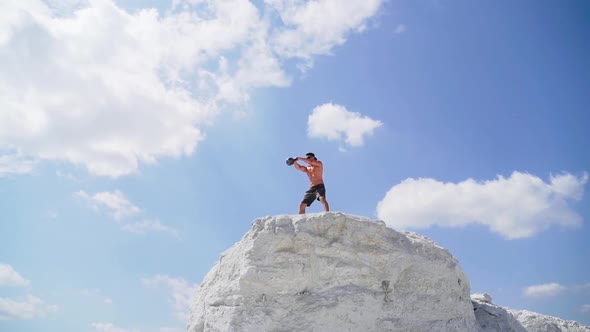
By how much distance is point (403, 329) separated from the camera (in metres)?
8.83

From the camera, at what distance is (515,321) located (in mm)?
11227

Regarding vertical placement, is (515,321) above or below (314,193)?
below

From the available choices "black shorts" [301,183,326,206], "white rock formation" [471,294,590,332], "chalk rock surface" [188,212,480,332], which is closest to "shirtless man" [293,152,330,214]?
"black shorts" [301,183,326,206]

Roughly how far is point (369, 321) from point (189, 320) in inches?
161

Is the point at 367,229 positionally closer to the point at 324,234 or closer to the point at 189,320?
the point at 324,234

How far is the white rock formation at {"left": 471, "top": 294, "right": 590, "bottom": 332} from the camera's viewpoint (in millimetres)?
10836

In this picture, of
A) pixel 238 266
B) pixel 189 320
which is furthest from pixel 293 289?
pixel 189 320

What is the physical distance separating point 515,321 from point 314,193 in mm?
5983

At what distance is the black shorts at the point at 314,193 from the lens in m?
11.1

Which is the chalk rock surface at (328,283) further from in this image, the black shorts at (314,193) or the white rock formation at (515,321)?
the black shorts at (314,193)

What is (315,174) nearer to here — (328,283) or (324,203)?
(324,203)

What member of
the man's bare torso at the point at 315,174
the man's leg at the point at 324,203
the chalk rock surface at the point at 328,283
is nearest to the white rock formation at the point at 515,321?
the chalk rock surface at the point at 328,283

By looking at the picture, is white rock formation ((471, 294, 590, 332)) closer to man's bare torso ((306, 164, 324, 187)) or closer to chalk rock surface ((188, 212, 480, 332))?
chalk rock surface ((188, 212, 480, 332))

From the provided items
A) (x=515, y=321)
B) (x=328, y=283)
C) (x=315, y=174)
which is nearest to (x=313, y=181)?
(x=315, y=174)
